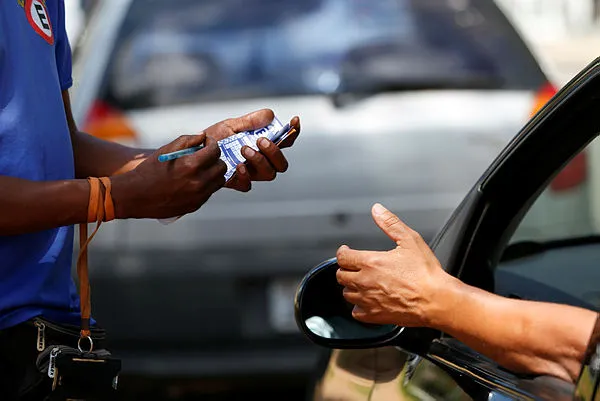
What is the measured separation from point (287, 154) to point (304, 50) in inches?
23.3

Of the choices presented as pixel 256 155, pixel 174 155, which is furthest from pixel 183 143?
pixel 256 155

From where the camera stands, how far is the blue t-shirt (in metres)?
2.31

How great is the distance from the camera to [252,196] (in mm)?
4770

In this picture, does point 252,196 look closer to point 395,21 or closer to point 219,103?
point 219,103

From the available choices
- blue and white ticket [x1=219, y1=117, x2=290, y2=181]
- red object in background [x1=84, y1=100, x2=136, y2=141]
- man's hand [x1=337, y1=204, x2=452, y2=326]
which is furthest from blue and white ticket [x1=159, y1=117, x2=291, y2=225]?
red object in background [x1=84, y1=100, x2=136, y2=141]

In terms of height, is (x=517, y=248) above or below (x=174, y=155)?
below

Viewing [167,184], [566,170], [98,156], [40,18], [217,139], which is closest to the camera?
[167,184]

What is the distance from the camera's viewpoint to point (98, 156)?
2.74m

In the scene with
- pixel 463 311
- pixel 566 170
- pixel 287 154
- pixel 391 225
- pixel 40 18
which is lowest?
pixel 566 170

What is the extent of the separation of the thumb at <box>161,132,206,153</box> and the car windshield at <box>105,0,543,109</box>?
8.49 ft

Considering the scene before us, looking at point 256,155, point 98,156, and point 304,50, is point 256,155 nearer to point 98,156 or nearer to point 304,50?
point 98,156

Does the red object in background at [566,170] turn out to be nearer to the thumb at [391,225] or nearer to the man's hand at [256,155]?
the man's hand at [256,155]

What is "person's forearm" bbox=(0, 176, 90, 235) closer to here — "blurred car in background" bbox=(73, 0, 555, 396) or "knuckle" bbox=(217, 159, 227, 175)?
"knuckle" bbox=(217, 159, 227, 175)

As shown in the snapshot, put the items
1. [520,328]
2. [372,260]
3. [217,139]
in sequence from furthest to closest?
1. [217,139]
2. [372,260]
3. [520,328]
